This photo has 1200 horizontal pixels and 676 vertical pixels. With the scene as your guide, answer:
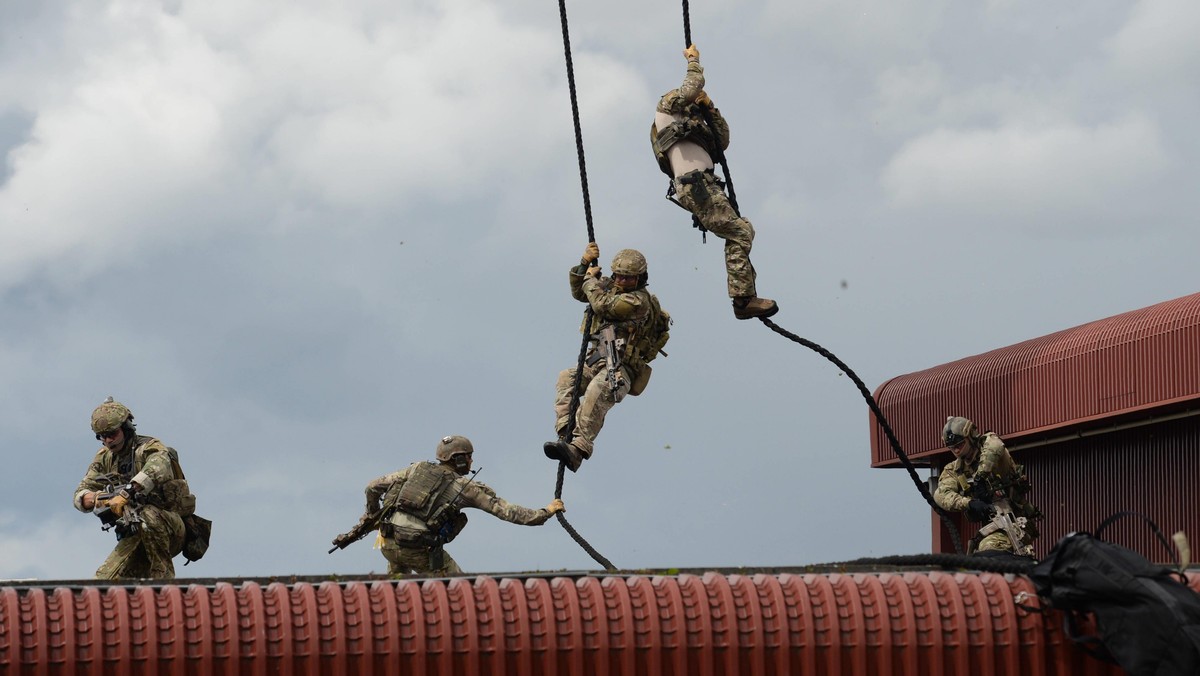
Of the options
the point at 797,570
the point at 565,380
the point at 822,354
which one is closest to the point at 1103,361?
the point at 822,354

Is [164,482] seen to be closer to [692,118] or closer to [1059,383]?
[692,118]

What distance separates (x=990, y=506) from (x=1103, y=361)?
6281 millimetres

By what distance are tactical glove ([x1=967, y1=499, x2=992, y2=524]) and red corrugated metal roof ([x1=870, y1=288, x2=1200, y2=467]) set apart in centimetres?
482

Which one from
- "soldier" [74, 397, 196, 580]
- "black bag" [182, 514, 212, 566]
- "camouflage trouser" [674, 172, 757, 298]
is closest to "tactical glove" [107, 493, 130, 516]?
"soldier" [74, 397, 196, 580]

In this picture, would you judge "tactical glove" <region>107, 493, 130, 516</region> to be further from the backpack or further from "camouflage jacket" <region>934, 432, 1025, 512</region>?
"camouflage jacket" <region>934, 432, 1025, 512</region>

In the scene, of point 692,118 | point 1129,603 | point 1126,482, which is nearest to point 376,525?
point 692,118

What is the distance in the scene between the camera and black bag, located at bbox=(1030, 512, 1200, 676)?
12.1 metres

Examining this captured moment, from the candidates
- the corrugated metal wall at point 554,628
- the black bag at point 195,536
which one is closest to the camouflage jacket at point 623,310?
the black bag at point 195,536

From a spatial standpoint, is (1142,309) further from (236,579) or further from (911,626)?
(236,579)

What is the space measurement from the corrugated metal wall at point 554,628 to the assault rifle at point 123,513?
186 inches

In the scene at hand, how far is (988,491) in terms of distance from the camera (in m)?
20.2

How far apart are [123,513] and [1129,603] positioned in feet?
29.0

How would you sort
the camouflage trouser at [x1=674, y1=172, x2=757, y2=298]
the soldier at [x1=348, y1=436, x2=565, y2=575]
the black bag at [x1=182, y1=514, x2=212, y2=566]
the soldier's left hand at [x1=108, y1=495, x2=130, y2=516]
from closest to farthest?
the soldier's left hand at [x1=108, y1=495, x2=130, y2=516], the black bag at [x1=182, y1=514, x2=212, y2=566], the soldier at [x1=348, y1=436, x2=565, y2=575], the camouflage trouser at [x1=674, y1=172, x2=757, y2=298]

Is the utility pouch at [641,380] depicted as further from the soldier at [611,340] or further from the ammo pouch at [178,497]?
the ammo pouch at [178,497]
